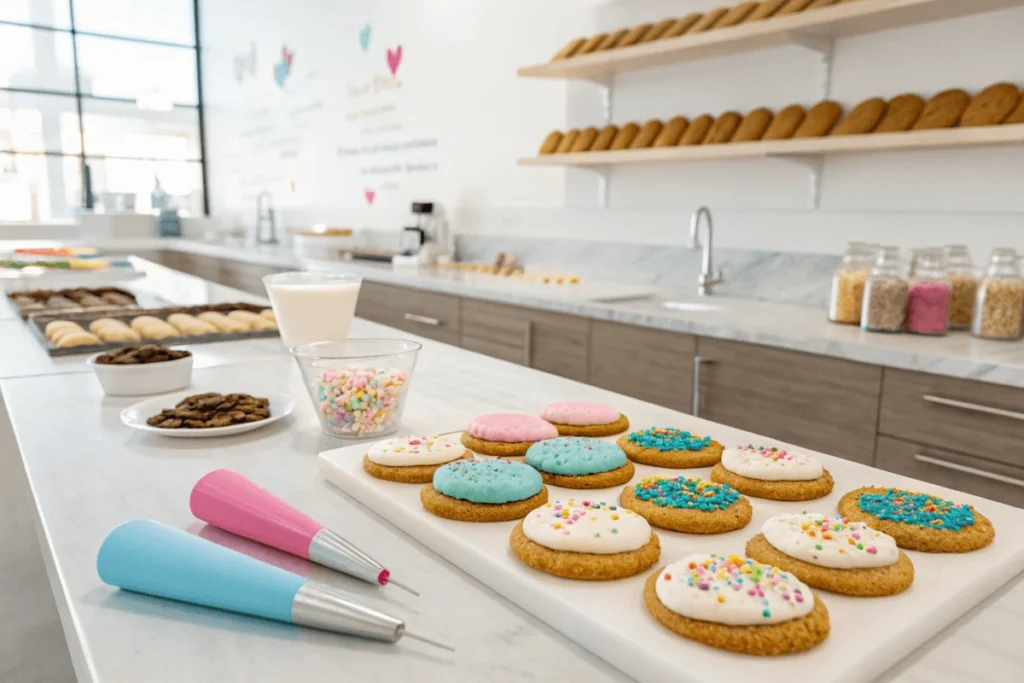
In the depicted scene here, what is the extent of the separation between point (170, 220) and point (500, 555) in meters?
7.32

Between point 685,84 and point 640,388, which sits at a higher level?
point 685,84

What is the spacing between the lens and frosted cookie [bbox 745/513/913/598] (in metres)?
0.62

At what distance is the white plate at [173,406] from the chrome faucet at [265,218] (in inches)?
212

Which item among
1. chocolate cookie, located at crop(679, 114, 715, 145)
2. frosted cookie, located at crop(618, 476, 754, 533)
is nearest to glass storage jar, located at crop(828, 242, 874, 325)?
chocolate cookie, located at crop(679, 114, 715, 145)

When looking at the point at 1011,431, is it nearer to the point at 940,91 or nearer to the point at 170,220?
the point at 940,91

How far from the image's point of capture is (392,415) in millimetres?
1100

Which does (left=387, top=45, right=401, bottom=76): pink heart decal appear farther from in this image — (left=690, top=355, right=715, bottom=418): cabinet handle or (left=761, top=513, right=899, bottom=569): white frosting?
(left=761, top=513, right=899, bottom=569): white frosting

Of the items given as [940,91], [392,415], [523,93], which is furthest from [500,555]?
[523,93]

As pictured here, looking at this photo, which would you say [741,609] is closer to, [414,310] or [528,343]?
[528,343]

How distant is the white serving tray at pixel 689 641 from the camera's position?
1.72 feet

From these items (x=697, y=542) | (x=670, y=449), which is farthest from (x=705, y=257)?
(x=697, y=542)

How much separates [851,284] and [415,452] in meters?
1.79

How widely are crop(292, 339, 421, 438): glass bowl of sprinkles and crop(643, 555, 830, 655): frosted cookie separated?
22.5 inches

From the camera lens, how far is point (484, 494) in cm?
76
